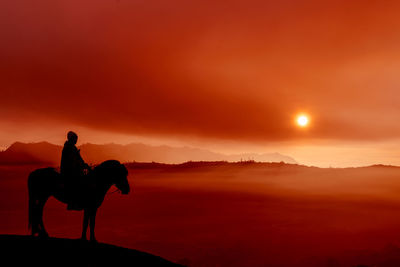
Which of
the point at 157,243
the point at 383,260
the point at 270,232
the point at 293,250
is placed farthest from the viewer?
the point at 270,232

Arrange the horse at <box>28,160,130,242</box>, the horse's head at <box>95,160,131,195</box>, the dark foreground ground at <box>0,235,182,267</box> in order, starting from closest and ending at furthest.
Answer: the dark foreground ground at <box>0,235,182,267</box>, the horse at <box>28,160,130,242</box>, the horse's head at <box>95,160,131,195</box>

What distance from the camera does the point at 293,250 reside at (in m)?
150

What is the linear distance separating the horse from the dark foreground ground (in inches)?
33.3

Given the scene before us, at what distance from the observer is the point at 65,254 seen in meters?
11.9

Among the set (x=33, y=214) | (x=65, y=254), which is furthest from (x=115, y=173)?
(x=33, y=214)

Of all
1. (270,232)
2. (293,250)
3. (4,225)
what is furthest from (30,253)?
(4,225)

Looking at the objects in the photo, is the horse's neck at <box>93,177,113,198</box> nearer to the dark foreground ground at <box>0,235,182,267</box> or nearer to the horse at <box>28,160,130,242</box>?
the horse at <box>28,160,130,242</box>

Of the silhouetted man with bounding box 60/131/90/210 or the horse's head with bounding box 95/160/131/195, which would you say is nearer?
the silhouetted man with bounding box 60/131/90/210

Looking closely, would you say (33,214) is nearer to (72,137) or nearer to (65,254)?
(65,254)

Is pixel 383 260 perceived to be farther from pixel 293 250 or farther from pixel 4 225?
pixel 4 225

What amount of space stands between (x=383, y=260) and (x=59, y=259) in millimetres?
135238

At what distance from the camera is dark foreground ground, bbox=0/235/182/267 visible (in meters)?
11.2

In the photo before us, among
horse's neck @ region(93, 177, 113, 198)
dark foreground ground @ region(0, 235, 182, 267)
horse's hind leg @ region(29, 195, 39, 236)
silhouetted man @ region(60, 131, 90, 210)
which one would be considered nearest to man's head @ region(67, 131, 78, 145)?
silhouetted man @ region(60, 131, 90, 210)

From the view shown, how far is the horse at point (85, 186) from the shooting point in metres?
13.5
